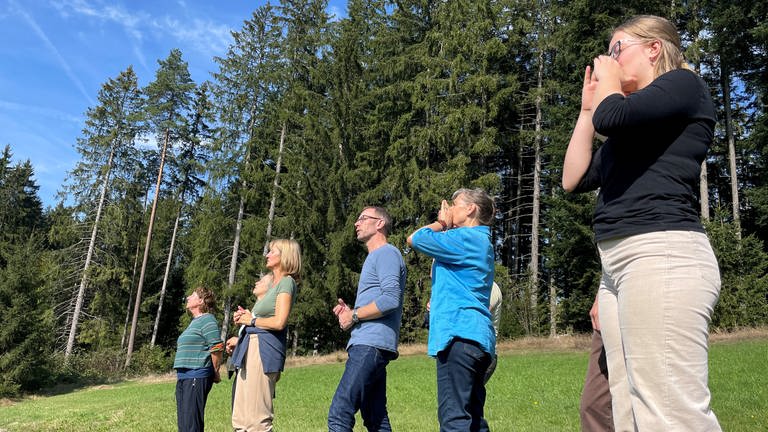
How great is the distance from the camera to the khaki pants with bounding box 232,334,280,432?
3.99m

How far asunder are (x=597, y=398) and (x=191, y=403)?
3.55 meters

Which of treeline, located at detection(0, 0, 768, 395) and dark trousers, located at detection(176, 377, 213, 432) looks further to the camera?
treeline, located at detection(0, 0, 768, 395)

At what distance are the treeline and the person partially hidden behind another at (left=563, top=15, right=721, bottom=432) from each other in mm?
20643

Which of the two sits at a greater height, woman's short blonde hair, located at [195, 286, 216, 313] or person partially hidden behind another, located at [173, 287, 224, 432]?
woman's short blonde hair, located at [195, 286, 216, 313]

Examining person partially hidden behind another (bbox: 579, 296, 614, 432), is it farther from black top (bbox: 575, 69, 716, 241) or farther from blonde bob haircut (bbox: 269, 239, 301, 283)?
blonde bob haircut (bbox: 269, 239, 301, 283)

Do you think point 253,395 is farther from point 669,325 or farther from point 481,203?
point 669,325

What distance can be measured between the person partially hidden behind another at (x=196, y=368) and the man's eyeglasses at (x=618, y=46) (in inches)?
161

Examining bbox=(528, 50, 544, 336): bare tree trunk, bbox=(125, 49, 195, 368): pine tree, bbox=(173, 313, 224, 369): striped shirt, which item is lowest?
bbox=(173, 313, 224, 369): striped shirt

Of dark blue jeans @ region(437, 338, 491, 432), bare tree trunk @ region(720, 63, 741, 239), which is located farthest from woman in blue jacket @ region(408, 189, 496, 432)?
bare tree trunk @ region(720, 63, 741, 239)

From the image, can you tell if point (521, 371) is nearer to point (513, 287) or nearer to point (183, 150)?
point (513, 287)

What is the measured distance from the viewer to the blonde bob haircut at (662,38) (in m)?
1.93

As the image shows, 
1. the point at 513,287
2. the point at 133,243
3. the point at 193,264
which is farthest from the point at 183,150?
the point at 513,287

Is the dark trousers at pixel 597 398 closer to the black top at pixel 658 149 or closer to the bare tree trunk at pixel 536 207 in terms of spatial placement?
the black top at pixel 658 149

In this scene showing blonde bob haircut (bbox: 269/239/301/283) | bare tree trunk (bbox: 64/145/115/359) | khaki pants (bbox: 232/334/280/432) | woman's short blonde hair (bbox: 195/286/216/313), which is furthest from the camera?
bare tree trunk (bbox: 64/145/115/359)
